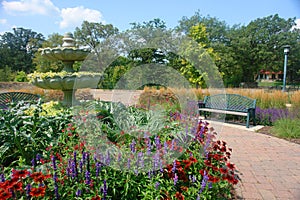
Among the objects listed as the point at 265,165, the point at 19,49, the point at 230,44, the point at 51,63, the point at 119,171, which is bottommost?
the point at 265,165

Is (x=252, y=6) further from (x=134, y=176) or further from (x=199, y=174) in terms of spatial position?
(x=134, y=176)

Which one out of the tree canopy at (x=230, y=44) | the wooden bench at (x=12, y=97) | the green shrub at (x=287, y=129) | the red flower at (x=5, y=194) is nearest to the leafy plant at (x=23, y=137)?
Answer: the red flower at (x=5, y=194)

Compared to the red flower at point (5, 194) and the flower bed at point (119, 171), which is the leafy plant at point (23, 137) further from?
the red flower at point (5, 194)

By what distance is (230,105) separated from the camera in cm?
604

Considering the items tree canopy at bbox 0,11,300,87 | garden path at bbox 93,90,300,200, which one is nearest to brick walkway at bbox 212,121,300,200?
garden path at bbox 93,90,300,200

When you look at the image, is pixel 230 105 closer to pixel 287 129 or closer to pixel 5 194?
pixel 287 129

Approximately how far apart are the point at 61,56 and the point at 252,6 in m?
3.46

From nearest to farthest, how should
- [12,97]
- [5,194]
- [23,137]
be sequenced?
[5,194]
[23,137]
[12,97]

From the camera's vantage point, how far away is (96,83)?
3924 mm

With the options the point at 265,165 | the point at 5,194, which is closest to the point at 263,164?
the point at 265,165

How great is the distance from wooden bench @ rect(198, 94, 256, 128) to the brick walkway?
1.06m

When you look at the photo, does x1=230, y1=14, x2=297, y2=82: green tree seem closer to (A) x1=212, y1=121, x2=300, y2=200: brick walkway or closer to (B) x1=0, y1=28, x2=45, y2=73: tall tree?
(A) x1=212, y1=121, x2=300, y2=200: brick walkway

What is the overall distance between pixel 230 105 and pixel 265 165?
3.38 metres

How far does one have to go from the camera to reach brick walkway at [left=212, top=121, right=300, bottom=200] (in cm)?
215
